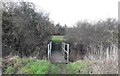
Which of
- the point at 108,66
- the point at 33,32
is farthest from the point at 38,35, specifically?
the point at 108,66

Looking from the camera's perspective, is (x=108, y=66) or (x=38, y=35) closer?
(x=108, y=66)

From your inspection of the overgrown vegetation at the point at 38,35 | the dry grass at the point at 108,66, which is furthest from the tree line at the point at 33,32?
the dry grass at the point at 108,66

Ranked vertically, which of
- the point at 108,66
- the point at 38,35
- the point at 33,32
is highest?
the point at 33,32

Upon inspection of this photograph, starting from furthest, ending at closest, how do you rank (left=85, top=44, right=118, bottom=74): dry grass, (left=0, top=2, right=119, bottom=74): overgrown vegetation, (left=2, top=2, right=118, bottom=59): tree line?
(left=2, top=2, right=118, bottom=59): tree line
(left=0, top=2, right=119, bottom=74): overgrown vegetation
(left=85, top=44, right=118, bottom=74): dry grass

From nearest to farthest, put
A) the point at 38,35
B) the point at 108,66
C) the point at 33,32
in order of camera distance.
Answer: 1. the point at 108,66
2. the point at 33,32
3. the point at 38,35

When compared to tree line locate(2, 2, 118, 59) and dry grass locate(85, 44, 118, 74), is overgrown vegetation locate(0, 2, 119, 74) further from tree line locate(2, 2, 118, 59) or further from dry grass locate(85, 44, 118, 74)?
dry grass locate(85, 44, 118, 74)

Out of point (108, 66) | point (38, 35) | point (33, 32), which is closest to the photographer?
point (108, 66)

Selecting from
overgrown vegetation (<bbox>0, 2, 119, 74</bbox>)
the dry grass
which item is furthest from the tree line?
the dry grass

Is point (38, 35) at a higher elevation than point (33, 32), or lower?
lower

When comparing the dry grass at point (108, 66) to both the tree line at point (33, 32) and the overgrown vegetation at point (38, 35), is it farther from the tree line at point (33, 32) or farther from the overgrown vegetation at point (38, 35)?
the tree line at point (33, 32)

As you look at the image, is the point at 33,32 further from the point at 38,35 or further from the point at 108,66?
the point at 108,66

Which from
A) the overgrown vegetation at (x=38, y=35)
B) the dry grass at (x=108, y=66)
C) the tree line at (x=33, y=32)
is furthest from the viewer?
the tree line at (x=33, y=32)

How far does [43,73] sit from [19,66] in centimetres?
123

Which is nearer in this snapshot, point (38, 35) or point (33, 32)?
point (33, 32)
